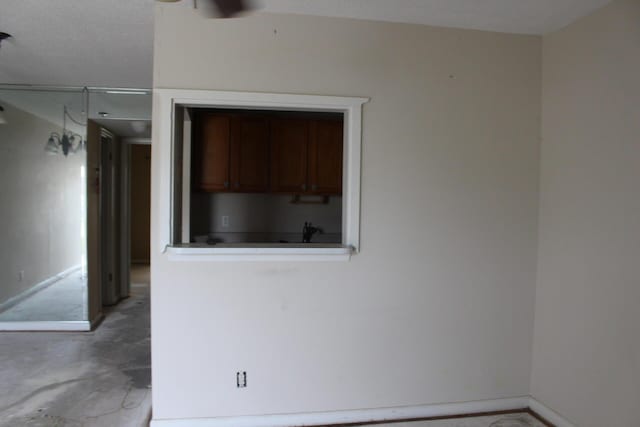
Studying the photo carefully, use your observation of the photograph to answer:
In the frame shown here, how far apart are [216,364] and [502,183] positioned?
2.13 m

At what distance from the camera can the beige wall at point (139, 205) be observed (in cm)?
769

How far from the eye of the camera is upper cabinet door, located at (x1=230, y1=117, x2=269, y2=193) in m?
3.70

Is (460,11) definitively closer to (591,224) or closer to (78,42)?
(591,224)

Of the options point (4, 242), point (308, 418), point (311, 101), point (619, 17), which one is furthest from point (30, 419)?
point (619, 17)

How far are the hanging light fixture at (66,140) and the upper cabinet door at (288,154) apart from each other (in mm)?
1969

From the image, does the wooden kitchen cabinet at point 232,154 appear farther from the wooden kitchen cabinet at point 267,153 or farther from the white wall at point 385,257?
the white wall at point 385,257

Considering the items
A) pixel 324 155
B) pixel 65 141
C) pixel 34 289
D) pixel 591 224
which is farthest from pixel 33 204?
pixel 591 224

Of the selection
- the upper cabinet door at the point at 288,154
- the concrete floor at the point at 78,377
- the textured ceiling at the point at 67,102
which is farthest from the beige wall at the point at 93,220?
the upper cabinet door at the point at 288,154

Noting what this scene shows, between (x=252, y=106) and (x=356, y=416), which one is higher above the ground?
(x=252, y=106)

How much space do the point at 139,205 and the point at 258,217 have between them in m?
4.78

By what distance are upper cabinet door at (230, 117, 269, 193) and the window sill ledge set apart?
5.10 feet

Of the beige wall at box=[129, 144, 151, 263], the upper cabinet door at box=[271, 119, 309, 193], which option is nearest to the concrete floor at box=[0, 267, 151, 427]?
the upper cabinet door at box=[271, 119, 309, 193]

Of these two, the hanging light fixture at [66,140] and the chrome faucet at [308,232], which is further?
the chrome faucet at [308,232]

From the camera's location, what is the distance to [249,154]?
147 inches
